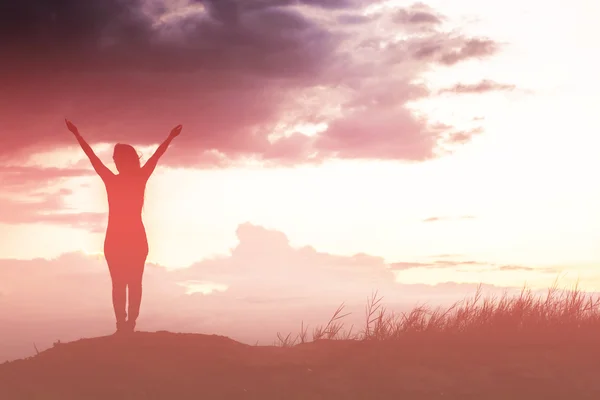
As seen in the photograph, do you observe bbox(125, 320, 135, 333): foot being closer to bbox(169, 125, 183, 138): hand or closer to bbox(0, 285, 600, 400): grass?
bbox(0, 285, 600, 400): grass

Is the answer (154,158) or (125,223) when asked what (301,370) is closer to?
(125,223)

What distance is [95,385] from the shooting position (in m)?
9.17

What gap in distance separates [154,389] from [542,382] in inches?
187

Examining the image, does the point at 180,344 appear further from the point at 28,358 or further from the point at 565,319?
the point at 565,319

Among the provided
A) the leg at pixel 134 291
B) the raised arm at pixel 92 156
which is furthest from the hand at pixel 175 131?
the leg at pixel 134 291

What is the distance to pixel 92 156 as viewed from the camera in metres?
11.5

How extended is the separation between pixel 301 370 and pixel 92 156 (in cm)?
474

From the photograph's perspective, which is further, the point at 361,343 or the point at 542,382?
the point at 361,343

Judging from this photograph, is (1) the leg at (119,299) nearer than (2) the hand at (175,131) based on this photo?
Yes

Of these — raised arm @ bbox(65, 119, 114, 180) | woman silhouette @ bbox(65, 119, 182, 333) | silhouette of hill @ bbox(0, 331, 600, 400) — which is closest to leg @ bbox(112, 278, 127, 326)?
woman silhouette @ bbox(65, 119, 182, 333)

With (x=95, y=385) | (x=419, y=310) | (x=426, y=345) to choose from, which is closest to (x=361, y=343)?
(x=426, y=345)

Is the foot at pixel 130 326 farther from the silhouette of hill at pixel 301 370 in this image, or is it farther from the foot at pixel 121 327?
the silhouette of hill at pixel 301 370

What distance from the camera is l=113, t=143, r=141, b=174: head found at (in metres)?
11.4

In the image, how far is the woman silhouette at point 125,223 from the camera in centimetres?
1129
